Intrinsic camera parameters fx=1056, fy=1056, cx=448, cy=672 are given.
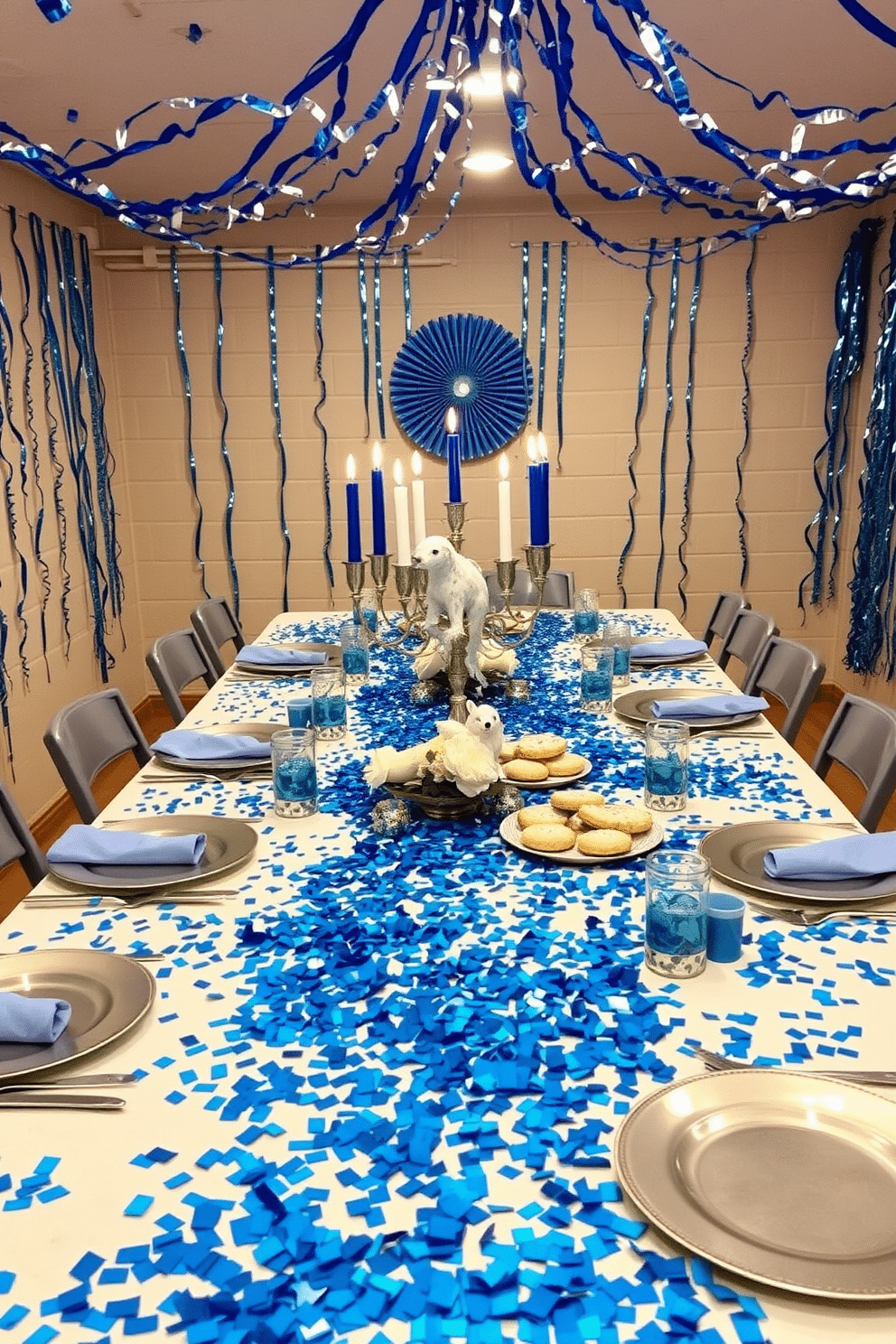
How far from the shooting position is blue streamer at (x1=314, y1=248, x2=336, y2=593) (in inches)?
187

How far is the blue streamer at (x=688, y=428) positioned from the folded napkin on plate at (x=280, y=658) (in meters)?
2.65

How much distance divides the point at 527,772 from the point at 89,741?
2.94ft

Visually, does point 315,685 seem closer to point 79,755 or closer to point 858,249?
point 79,755

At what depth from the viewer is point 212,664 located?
10.0 feet

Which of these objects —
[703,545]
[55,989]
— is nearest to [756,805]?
[55,989]

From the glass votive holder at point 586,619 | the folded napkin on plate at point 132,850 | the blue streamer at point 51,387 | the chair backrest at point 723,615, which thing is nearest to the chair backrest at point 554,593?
the chair backrest at point 723,615

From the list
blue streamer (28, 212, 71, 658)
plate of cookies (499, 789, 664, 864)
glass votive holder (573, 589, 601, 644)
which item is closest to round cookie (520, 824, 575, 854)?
plate of cookies (499, 789, 664, 864)

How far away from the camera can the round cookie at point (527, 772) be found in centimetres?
176

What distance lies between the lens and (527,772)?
5.79ft

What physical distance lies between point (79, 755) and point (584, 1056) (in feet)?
4.29

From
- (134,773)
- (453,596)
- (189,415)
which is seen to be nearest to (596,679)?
(453,596)

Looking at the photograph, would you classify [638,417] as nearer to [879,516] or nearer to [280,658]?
[879,516]

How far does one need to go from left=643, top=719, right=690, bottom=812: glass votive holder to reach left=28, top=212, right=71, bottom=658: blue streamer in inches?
119

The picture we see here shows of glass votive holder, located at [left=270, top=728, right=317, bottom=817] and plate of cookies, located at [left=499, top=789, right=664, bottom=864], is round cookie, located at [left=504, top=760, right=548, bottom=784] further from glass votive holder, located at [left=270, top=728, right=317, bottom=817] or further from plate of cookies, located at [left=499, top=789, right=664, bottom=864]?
glass votive holder, located at [left=270, top=728, right=317, bottom=817]
